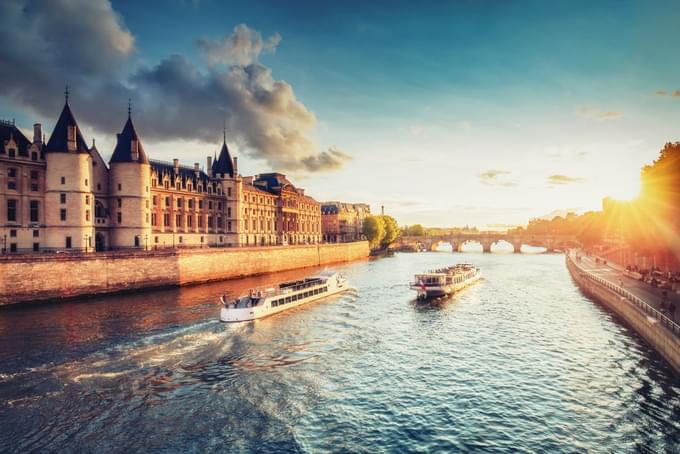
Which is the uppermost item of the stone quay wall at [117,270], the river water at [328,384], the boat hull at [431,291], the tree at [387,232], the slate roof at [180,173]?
the slate roof at [180,173]

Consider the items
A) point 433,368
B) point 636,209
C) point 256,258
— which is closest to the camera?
point 433,368

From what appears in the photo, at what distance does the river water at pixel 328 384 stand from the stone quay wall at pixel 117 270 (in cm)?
470

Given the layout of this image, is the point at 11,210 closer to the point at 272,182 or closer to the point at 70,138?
the point at 70,138

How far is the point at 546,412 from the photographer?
22641 mm

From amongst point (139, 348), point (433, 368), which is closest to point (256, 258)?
point (139, 348)

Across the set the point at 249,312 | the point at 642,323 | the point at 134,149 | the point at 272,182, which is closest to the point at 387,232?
the point at 272,182

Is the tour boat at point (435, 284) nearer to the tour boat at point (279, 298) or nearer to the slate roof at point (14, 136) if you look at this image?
the tour boat at point (279, 298)

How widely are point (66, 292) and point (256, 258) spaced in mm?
36308

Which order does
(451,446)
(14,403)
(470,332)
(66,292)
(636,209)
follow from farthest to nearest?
(636,209)
(66,292)
(470,332)
(14,403)
(451,446)

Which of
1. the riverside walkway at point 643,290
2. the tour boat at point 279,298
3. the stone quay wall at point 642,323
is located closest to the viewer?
the stone quay wall at point 642,323

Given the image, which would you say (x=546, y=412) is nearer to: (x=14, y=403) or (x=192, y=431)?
(x=192, y=431)

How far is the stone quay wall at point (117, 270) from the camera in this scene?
48906 mm

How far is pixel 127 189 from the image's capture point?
227 ft

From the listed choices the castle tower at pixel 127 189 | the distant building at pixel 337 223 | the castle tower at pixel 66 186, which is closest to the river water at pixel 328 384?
the castle tower at pixel 66 186
